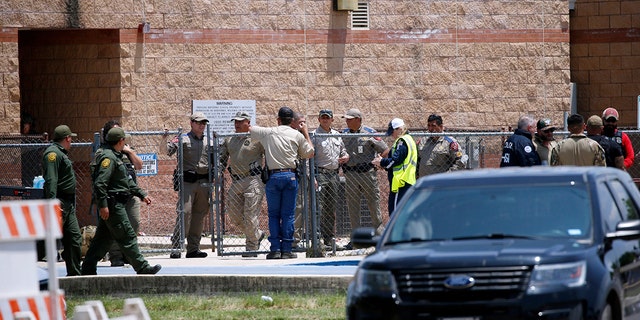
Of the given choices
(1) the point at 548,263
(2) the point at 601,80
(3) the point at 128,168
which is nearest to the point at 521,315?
(1) the point at 548,263

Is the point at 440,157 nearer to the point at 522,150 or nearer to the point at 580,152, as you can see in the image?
the point at 522,150

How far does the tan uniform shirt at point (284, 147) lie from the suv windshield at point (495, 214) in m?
7.03

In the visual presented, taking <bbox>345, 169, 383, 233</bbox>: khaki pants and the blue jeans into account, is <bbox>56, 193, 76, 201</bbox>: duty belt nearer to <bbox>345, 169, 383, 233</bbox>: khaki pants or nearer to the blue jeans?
the blue jeans

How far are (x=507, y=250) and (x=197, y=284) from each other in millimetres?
5940

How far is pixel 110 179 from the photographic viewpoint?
47.4ft

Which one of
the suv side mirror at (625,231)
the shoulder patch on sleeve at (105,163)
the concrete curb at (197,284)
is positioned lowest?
the concrete curb at (197,284)

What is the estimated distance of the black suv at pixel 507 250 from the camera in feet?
26.9

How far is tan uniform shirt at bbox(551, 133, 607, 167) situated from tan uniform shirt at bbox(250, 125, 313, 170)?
135 inches

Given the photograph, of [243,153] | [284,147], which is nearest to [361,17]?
[243,153]

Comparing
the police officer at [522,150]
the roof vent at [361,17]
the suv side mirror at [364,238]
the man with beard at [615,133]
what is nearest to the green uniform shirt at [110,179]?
the police officer at [522,150]

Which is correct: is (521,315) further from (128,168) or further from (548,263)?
(128,168)

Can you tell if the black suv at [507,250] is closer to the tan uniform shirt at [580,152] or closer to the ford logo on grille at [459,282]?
the ford logo on grille at [459,282]

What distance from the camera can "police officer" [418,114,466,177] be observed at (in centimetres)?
1727

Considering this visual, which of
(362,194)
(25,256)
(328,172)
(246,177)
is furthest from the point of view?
(362,194)
